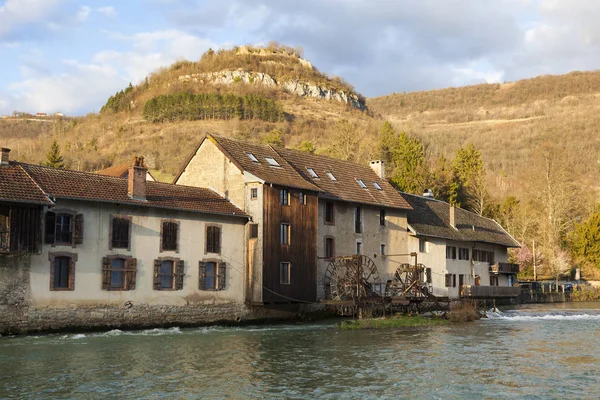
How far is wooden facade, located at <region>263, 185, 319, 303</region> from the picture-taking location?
36844mm

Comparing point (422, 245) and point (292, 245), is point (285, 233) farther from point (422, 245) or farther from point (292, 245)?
point (422, 245)

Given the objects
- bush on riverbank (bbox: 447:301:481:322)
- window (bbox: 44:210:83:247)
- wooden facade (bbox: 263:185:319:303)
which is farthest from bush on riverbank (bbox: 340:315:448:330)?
window (bbox: 44:210:83:247)

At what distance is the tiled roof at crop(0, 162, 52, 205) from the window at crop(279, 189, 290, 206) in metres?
13.5

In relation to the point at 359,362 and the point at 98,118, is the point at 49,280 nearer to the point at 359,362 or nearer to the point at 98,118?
the point at 359,362

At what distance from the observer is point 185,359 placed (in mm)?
23359

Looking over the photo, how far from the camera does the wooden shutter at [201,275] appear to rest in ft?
116

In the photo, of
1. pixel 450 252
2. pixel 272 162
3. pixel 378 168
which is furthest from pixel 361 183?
pixel 450 252

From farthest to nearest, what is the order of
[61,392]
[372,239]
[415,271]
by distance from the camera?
1. [372,239]
2. [415,271]
3. [61,392]

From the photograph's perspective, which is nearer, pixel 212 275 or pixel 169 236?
pixel 169 236

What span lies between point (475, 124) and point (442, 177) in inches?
4258

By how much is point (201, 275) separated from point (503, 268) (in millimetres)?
32221

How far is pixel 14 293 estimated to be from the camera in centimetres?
2834

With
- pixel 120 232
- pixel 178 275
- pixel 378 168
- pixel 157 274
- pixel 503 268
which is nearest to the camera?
pixel 120 232

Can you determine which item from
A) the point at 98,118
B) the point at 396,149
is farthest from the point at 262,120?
the point at 396,149
